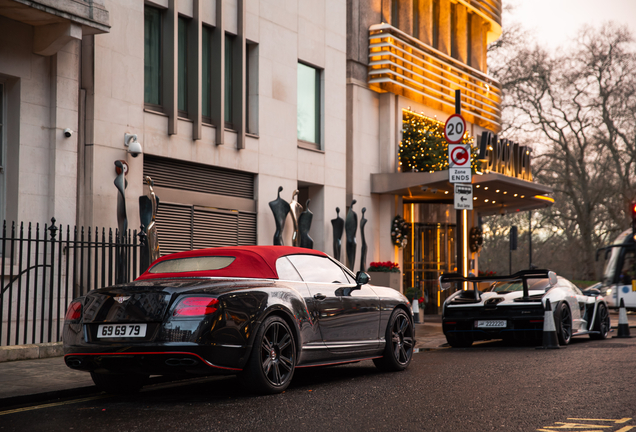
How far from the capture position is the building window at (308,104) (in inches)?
784

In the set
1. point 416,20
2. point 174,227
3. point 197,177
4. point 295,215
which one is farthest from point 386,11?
point 174,227

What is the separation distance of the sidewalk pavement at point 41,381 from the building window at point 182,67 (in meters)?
6.98

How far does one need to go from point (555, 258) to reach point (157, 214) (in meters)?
50.5

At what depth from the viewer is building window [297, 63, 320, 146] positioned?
19.9m

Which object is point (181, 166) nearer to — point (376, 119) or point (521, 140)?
point (376, 119)

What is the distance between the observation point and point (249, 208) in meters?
17.9

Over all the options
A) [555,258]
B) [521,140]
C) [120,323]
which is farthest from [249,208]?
[555,258]

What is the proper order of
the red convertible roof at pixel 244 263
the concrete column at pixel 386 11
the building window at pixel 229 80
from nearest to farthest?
the red convertible roof at pixel 244 263 → the building window at pixel 229 80 → the concrete column at pixel 386 11

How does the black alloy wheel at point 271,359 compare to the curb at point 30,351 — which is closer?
the black alloy wheel at point 271,359

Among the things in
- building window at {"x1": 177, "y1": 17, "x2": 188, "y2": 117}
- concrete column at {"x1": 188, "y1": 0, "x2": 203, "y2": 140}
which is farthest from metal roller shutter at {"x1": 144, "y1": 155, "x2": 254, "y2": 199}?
building window at {"x1": 177, "y1": 17, "x2": 188, "y2": 117}

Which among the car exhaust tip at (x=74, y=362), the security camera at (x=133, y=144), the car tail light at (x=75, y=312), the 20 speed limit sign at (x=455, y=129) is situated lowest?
the car exhaust tip at (x=74, y=362)

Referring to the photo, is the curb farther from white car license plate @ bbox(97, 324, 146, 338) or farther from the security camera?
the security camera

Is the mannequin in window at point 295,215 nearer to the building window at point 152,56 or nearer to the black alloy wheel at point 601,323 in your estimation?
the building window at point 152,56

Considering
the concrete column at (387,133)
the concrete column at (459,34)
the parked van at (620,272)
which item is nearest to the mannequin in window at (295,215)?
the concrete column at (387,133)
